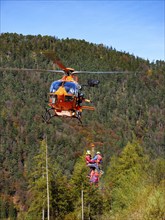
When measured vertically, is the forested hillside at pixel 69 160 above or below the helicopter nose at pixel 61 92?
below

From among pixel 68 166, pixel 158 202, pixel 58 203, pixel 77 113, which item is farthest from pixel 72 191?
pixel 68 166

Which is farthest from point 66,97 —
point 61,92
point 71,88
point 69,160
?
point 69,160

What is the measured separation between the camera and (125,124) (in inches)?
7520

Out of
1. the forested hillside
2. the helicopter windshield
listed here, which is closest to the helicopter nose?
the helicopter windshield

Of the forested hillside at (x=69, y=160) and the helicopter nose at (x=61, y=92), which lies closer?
the helicopter nose at (x=61, y=92)

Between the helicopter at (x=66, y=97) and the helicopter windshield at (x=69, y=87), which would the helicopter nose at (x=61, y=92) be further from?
the helicopter windshield at (x=69, y=87)

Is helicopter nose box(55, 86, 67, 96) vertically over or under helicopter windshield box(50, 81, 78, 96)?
under

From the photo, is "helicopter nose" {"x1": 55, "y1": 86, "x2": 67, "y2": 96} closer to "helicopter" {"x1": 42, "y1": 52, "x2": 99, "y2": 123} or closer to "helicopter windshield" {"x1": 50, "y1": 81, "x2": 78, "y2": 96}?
"helicopter" {"x1": 42, "y1": 52, "x2": 99, "y2": 123}

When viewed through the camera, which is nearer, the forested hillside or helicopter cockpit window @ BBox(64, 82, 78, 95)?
helicopter cockpit window @ BBox(64, 82, 78, 95)

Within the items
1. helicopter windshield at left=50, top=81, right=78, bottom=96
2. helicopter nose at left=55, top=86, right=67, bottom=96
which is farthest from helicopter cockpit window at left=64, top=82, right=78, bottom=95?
helicopter nose at left=55, top=86, right=67, bottom=96

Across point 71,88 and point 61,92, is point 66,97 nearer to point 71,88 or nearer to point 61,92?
point 61,92

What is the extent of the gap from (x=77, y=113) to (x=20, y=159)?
413ft

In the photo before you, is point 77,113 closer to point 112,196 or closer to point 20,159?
point 112,196

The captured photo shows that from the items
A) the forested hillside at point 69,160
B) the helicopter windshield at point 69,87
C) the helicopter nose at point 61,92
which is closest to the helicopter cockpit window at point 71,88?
the helicopter windshield at point 69,87
